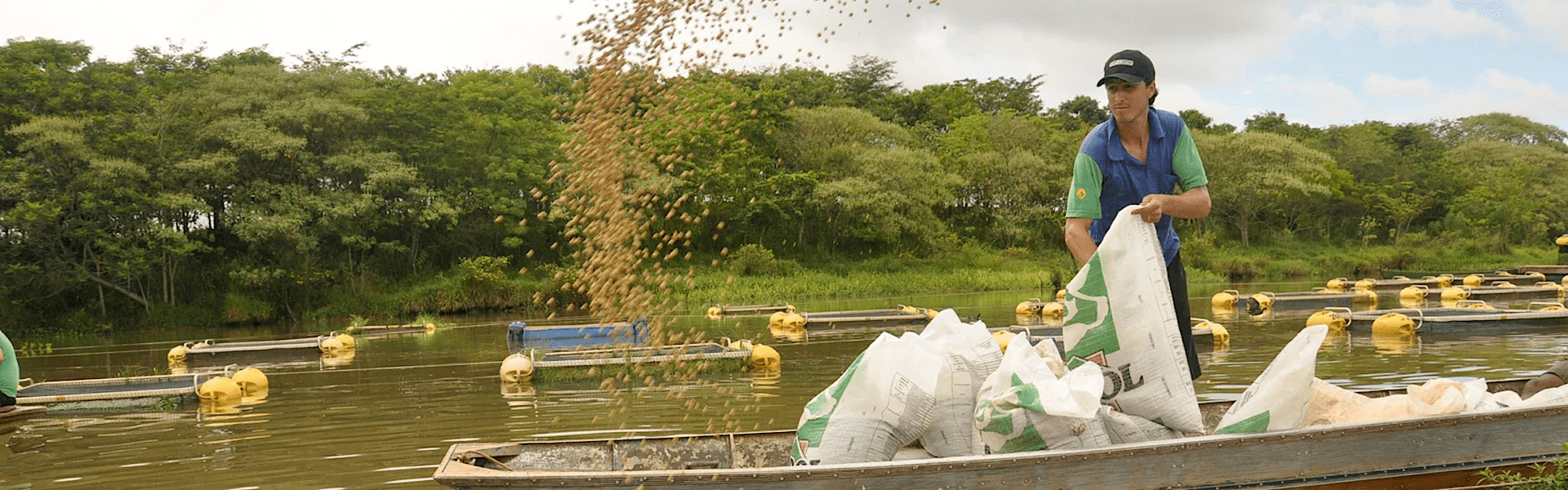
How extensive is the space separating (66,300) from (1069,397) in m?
27.1

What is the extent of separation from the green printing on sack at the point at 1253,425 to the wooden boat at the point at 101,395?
370 inches

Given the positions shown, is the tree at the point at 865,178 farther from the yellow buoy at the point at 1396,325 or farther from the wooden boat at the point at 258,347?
the yellow buoy at the point at 1396,325

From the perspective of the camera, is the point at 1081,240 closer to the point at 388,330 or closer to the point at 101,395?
the point at 101,395

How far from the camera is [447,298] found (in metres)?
25.3

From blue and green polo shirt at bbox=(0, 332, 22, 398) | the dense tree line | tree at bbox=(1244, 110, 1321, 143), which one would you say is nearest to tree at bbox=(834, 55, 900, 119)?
the dense tree line

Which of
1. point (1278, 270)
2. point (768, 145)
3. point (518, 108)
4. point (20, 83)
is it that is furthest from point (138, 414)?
point (1278, 270)

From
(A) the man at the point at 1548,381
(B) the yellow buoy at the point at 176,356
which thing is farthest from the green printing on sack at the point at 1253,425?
(B) the yellow buoy at the point at 176,356

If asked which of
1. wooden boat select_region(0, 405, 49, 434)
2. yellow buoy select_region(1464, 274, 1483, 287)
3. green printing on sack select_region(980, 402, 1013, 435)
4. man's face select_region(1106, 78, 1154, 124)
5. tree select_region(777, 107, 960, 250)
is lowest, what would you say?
yellow buoy select_region(1464, 274, 1483, 287)

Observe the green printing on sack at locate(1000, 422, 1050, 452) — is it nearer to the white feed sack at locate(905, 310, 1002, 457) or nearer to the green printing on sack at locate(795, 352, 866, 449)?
the white feed sack at locate(905, 310, 1002, 457)

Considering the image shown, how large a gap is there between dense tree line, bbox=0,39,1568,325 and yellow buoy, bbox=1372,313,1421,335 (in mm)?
9240

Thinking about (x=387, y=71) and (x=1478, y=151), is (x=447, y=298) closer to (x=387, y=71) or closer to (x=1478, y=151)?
(x=387, y=71)

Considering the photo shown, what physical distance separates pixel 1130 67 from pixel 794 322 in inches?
516

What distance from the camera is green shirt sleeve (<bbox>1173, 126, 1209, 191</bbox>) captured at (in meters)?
3.82

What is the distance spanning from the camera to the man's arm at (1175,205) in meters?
3.67
